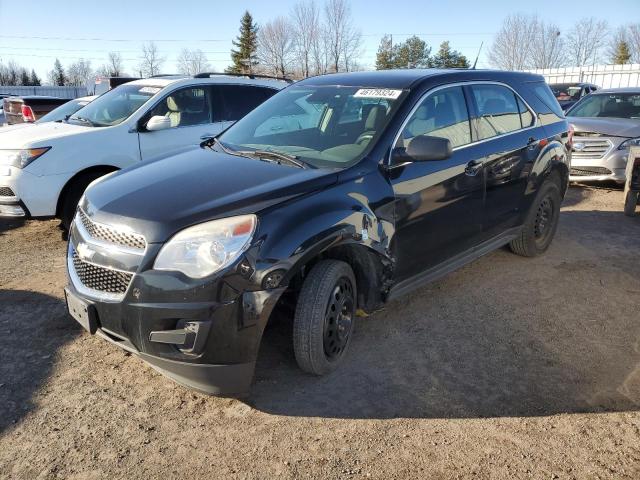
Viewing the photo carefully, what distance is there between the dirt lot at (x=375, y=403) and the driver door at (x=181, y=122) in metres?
2.37

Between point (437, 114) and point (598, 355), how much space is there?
2028 millimetres

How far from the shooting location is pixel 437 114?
391 cm

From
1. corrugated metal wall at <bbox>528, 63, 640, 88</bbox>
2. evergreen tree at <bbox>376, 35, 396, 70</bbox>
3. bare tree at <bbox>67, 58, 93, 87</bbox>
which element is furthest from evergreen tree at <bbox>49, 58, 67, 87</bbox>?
corrugated metal wall at <bbox>528, 63, 640, 88</bbox>

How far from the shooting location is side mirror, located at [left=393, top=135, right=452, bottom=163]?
333 cm

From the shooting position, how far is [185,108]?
6.59 m

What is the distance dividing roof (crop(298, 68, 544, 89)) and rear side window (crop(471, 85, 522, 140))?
12 cm

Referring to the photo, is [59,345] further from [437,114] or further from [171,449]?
[437,114]

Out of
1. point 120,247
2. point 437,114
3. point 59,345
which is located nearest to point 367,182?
point 437,114

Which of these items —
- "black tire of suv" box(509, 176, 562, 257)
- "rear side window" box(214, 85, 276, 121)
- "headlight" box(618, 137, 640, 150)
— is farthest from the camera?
"headlight" box(618, 137, 640, 150)

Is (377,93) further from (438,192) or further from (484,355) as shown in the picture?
(484,355)

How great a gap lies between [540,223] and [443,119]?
83.5 inches

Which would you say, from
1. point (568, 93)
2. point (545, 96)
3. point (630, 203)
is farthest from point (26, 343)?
point (568, 93)

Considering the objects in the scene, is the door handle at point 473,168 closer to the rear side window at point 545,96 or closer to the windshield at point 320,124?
the windshield at point 320,124

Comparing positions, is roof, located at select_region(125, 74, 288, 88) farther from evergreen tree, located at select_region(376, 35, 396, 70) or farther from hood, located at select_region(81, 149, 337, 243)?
evergreen tree, located at select_region(376, 35, 396, 70)
